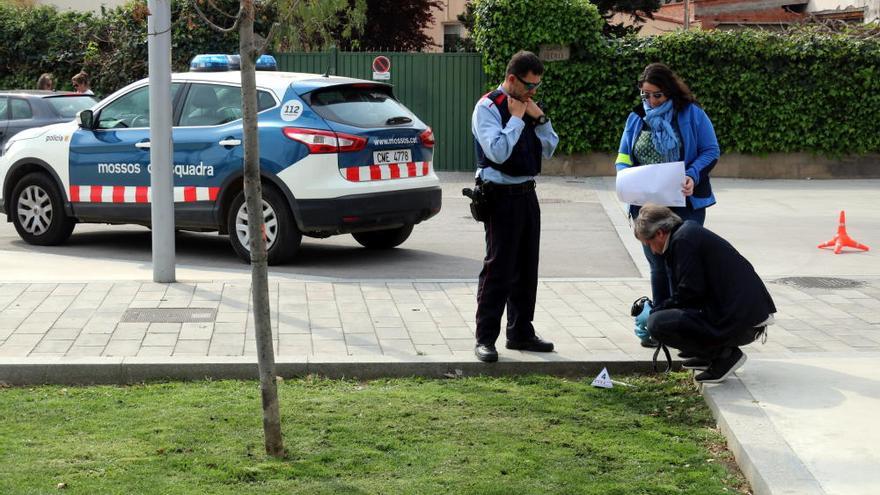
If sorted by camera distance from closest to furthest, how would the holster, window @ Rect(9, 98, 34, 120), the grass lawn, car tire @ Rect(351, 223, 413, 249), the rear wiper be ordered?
the grass lawn
the holster
the rear wiper
car tire @ Rect(351, 223, 413, 249)
window @ Rect(9, 98, 34, 120)

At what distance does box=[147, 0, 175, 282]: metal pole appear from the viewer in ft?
29.9

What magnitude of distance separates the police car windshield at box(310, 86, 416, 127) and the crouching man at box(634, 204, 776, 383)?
15.6 ft

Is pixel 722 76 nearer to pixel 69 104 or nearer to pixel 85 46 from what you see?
pixel 69 104

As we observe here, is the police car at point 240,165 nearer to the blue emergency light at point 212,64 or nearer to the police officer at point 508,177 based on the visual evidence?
the blue emergency light at point 212,64

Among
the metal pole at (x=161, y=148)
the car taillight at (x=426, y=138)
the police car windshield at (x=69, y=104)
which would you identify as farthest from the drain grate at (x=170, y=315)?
the police car windshield at (x=69, y=104)

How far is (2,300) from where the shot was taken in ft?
27.4

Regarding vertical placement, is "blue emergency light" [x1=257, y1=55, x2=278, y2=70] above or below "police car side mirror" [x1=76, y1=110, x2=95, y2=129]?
above

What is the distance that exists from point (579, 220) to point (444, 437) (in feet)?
29.6

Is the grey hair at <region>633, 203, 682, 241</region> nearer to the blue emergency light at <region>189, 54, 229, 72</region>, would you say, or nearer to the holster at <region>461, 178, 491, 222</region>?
the holster at <region>461, 178, 491, 222</region>

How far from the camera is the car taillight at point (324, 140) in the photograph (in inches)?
403

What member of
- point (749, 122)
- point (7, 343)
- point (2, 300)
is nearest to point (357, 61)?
point (749, 122)

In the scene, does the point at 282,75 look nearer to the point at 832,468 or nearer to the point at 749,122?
the point at 832,468

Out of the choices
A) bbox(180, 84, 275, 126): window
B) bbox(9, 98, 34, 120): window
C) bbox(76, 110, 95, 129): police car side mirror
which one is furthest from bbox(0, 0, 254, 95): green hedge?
bbox(180, 84, 275, 126): window

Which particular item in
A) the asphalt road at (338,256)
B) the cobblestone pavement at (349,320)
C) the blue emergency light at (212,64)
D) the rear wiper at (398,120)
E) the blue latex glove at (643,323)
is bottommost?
the asphalt road at (338,256)
